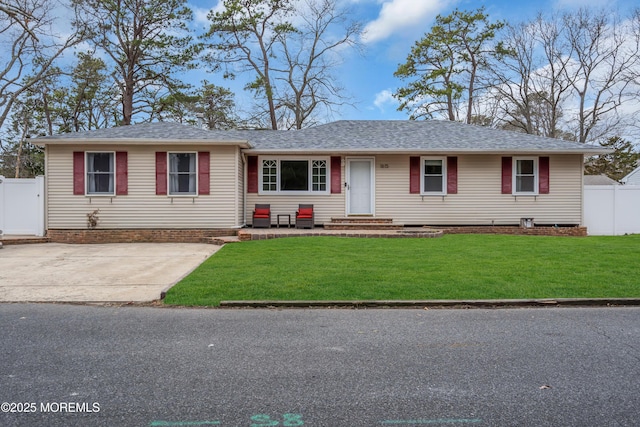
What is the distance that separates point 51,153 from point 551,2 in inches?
1090

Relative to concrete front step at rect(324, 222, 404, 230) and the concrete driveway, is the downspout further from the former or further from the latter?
concrete front step at rect(324, 222, 404, 230)

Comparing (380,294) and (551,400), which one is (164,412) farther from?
(380,294)

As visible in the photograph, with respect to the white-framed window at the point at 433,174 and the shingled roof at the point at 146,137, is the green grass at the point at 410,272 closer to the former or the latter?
the shingled roof at the point at 146,137

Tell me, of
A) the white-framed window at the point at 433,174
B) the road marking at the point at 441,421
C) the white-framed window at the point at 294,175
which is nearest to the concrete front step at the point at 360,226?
the white-framed window at the point at 294,175

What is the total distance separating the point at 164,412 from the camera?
2.75m

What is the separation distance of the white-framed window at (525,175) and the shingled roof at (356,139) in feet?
2.03

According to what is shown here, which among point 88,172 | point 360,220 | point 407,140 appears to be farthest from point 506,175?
point 88,172

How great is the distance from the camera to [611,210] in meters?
15.5

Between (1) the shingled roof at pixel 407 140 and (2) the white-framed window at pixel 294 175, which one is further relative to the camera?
(2) the white-framed window at pixel 294 175

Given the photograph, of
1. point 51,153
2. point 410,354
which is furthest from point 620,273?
point 51,153

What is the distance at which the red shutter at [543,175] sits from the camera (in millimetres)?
14922

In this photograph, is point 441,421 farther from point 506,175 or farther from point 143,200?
point 506,175

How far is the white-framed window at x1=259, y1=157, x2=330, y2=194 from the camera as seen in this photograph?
1506 cm

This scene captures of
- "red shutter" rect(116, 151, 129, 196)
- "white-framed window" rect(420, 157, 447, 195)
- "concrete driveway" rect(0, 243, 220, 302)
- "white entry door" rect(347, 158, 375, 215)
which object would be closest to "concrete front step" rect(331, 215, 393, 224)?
"white entry door" rect(347, 158, 375, 215)
